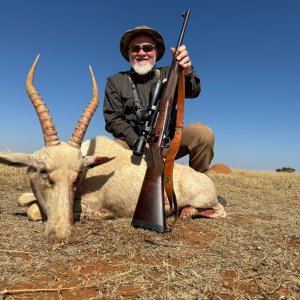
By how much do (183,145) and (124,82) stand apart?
1.39m

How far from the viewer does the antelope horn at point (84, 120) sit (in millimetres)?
3965

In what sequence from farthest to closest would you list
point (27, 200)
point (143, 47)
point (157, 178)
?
point (143, 47), point (27, 200), point (157, 178)

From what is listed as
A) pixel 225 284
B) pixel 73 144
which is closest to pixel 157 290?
pixel 225 284

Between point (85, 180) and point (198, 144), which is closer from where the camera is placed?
point (85, 180)

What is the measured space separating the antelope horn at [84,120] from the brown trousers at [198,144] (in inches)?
86.3

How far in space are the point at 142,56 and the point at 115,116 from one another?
3.55 ft

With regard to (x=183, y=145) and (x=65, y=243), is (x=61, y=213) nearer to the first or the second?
(x=65, y=243)

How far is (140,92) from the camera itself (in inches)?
229

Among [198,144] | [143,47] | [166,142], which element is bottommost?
[198,144]

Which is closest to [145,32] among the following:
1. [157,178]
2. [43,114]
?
[43,114]

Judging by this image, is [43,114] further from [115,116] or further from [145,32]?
[145,32]

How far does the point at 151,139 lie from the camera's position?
429 cm

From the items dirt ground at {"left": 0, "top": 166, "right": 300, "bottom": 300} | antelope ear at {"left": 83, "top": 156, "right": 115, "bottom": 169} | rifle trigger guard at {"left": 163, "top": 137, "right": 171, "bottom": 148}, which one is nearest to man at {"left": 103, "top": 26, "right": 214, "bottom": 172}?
rifle trigger guard at {"left": 163, "top": 137, "right": 171, "bottom": 148}

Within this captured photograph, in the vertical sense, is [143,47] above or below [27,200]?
above
